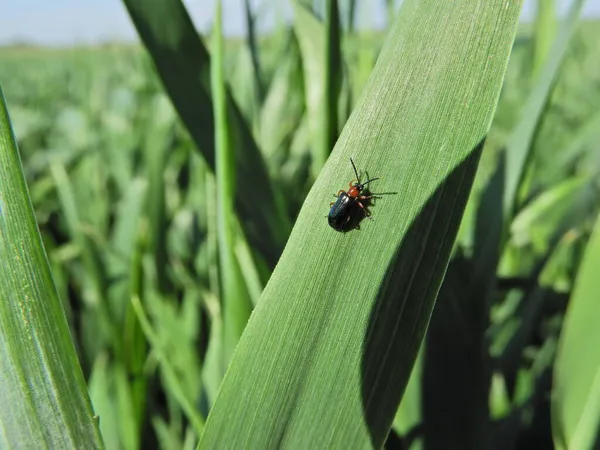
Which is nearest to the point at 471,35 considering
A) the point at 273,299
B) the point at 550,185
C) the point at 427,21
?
the point at 427,21

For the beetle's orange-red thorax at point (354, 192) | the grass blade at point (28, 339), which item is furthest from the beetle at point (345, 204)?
the grass blade at point (28, 339)

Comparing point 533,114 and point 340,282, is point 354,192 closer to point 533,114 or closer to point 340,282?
point 340,282

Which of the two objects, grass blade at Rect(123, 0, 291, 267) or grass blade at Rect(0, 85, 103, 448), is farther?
grass blade at Rect(123, 0, 291, 267)

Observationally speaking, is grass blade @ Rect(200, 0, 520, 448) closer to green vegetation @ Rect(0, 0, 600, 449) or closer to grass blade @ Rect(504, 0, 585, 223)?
green vegetation @ Rect(0, 0, 600, 449)

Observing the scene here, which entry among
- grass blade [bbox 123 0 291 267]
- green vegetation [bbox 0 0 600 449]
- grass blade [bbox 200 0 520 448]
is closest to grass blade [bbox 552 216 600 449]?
green vegetation [bbox 0 0 600 449]

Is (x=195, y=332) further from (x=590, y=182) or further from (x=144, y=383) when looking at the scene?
(x=590, y=182)

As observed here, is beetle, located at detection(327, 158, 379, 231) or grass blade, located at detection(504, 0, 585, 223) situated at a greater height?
beetle, located at detection(327, 158, 379, 231)

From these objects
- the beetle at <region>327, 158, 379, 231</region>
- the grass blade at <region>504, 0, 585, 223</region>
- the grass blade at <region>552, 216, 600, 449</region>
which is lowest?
the grass blade at <region>552, 216, 600, 449</region>
